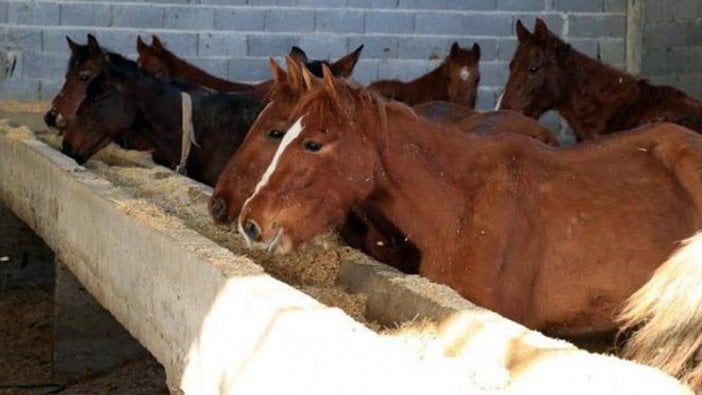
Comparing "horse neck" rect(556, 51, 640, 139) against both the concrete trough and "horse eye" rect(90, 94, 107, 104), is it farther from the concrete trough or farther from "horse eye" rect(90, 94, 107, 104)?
the concrete trough

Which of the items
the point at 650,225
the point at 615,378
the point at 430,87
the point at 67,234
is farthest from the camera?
the point at 430,87

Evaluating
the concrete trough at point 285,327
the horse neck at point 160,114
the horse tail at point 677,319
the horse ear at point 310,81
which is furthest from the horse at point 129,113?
the horse tail at point 677,319

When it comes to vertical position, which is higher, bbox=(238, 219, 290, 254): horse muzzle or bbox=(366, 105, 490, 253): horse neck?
bbox=(366, 105, 490, 253): horse neck

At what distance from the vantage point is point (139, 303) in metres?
4.12

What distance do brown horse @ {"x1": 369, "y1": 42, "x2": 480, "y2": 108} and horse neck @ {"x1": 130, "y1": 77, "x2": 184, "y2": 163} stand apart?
2.35 meters

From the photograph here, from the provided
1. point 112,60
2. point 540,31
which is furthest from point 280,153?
point 540,31

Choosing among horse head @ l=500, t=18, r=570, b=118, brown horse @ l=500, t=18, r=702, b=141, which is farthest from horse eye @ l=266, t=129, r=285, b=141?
horse head @ l=500, t=18, r=570, b=118

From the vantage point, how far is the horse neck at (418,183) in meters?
3.91

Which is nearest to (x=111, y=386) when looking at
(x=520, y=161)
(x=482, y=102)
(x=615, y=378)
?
(x=520, y=161)

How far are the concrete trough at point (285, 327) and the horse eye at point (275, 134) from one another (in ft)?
1.64

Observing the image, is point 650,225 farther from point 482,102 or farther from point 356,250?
point 482,102

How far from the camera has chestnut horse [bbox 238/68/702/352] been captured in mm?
3779

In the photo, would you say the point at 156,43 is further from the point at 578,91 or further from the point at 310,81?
the point at 310,81

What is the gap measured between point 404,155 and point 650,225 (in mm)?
957
